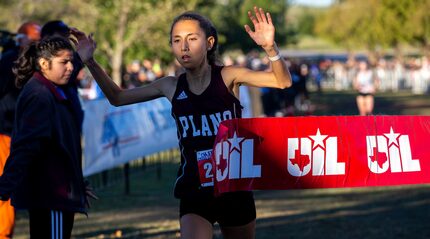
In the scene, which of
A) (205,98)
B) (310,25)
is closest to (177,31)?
(205,98)

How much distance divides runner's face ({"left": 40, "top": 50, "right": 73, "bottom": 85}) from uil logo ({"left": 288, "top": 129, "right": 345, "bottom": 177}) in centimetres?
148

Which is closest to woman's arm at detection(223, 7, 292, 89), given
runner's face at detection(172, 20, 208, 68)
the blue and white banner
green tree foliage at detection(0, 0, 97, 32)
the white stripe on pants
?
runner's face at detection(172, 20, 208, 68)

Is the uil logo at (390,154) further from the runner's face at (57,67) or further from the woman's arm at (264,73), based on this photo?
the runner's face at (57,67)

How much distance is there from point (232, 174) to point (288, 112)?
26083 millimetres

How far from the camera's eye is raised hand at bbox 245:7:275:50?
5.61m

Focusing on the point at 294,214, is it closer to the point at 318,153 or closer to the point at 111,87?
the point at 111,87

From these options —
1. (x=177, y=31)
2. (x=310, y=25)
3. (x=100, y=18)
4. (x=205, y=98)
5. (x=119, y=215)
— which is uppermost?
(x=310, y=25)

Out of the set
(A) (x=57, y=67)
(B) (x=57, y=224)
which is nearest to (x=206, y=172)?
(B) (x=57, y=224)

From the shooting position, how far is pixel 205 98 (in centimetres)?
604

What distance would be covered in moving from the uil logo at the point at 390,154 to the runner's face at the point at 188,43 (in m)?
1.10

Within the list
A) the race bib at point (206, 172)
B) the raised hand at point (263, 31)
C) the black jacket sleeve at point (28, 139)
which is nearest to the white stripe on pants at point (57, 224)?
the black jacket sleeve at point (28, 139)

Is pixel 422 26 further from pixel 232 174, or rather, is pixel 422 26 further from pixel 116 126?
pixel 232 174

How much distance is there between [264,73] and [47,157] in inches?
55.2

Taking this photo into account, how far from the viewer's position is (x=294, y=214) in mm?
12414
